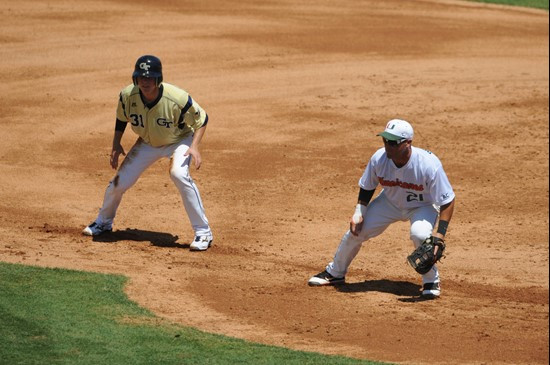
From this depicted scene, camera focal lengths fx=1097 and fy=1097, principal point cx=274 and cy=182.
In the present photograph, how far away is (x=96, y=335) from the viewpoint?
8.41 meters

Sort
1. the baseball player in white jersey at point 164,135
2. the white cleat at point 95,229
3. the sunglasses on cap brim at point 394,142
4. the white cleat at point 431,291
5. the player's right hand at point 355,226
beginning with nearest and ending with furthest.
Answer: the sunglasses on cap brim at point 394,142, the player's right hand at point 355,226, the white cleat at point 431,291, the baseball player in white jersey at point 164,135, the white cleat at point 95,229

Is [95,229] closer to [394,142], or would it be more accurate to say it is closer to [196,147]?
[196,147]

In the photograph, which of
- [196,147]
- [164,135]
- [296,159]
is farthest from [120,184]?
[296,159]

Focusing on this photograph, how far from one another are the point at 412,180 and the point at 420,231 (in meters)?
0.47

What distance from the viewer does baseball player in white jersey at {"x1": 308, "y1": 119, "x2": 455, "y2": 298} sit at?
9836mm

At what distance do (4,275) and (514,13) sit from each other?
17.5 meters

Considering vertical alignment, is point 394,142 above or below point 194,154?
above

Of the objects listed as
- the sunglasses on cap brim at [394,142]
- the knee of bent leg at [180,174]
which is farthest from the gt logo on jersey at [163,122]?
the sunglasses on cap brim at [394,142]

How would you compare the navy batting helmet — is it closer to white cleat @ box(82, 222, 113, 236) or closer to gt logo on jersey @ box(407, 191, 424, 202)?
white cleat @ box(82, 222, 113, 236)

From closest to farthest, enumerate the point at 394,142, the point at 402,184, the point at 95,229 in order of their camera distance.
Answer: the point at 394,142 → the point at 402,184 → the point at 95,229

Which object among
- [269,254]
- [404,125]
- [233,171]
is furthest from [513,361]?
[233,171]

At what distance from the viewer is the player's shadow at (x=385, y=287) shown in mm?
10461

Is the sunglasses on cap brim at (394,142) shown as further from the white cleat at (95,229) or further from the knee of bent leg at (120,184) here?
the white cleat at (95,229)

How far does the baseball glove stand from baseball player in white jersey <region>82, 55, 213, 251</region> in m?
2.48
